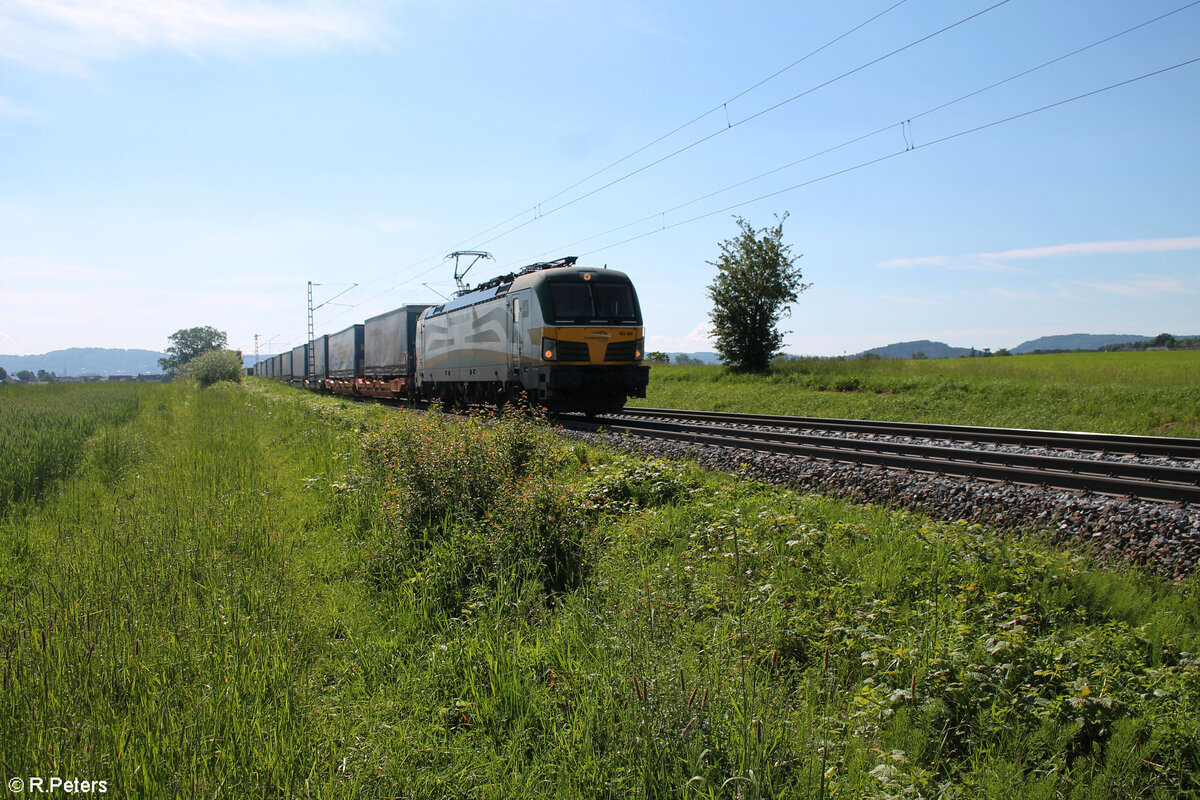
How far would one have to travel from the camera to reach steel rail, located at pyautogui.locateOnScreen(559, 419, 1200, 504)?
6363 mm

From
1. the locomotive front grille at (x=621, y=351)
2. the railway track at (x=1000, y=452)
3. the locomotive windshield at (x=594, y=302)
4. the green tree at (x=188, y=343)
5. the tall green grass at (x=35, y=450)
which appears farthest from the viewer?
the green tree at (x=188, y=343)

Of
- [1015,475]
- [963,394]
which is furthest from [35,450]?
[963,394]

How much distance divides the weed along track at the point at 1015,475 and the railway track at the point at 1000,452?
0.6 inches

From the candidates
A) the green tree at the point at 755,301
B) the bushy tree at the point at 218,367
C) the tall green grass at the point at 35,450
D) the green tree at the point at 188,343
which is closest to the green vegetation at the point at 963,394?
the green tree at the point at 755,301

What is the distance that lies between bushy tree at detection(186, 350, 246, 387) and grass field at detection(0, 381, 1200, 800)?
47395 millimetres

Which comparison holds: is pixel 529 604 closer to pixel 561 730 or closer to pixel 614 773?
pixel 561 730

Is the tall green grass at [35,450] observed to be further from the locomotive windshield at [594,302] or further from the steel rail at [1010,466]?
the steel rail at [1010,466]

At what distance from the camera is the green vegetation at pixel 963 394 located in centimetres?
1532

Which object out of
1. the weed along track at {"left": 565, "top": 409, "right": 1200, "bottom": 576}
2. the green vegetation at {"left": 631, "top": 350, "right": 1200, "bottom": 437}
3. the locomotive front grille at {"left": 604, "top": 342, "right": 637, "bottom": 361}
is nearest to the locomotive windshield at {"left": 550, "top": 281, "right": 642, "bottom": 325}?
the locomotive front grille at {"left": 604, "top": 342, "right": 637, "bottom": 361}

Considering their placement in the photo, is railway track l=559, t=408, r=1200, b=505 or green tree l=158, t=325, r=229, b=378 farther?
green tree l=158, t=325, r=229, b=378

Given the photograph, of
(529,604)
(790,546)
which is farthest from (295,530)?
(790,546)

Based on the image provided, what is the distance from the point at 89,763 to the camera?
2.45m

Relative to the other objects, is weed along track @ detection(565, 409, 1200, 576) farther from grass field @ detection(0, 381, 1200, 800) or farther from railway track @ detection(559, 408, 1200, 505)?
grass field @ detection(0, 381, 1200, 800)

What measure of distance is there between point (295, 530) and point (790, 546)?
15.7 feet
